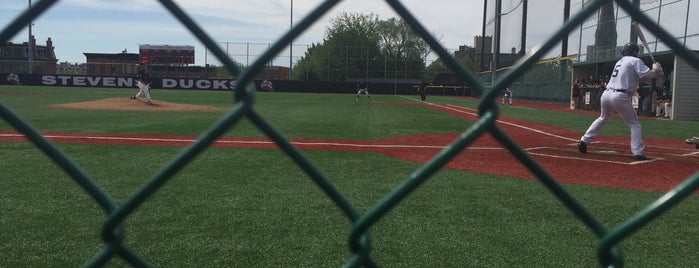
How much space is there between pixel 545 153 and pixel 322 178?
727cm

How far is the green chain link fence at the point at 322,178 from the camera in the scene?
1.01 m

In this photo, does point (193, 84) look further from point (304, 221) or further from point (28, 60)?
point (304, 221)

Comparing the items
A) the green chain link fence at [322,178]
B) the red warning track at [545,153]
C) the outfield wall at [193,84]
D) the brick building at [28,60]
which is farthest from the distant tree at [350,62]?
the green chain link fence at [322,178]

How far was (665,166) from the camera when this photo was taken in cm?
664

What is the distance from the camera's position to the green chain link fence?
39.9 inches

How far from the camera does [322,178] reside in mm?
1076

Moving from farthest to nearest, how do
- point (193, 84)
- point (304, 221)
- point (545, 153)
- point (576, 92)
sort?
point (193, 84) → point (576, 92) → point (545, 153) → point (304, 221)

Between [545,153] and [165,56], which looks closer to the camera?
[545,153]

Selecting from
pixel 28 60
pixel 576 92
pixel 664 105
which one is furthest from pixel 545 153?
pixel 28 60

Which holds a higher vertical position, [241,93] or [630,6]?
[630,6]

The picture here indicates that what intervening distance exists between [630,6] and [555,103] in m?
31.3

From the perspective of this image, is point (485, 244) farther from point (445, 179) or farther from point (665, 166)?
point (665, 166)

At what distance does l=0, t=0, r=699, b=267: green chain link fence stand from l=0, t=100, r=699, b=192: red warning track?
3.78m

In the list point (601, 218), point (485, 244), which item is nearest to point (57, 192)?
point (485, 244)
